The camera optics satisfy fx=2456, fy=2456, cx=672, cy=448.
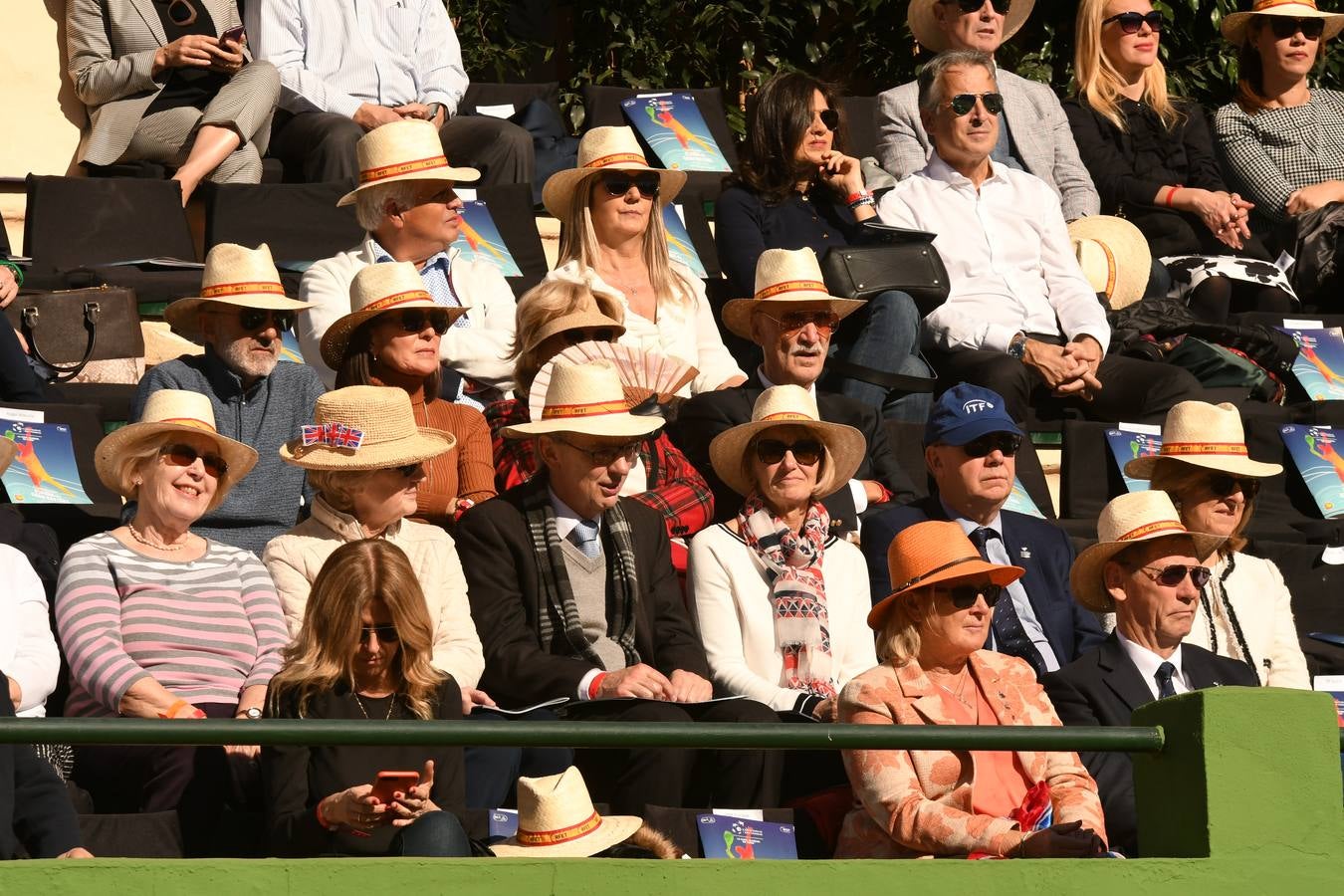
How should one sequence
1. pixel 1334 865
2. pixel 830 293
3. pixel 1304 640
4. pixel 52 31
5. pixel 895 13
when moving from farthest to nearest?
pixel 895 13, pixel 52 31, pixel 830 293, pixel 1304 640, pixel 1334 865

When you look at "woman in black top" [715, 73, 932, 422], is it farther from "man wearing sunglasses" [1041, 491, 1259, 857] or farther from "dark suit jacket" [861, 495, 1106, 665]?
"man wearing sunglasses" [1041, 491, 1259, 857]

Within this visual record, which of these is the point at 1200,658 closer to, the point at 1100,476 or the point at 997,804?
the point at 997,804

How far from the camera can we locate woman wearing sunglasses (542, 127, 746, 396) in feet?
24.8

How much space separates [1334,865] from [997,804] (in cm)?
83

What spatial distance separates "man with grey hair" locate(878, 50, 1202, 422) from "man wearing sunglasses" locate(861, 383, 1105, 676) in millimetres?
1176

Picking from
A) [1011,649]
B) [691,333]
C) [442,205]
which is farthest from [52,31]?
[1011,649]

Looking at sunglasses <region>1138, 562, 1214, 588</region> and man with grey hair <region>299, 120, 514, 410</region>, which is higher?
man with grey hair <region>299, 120, 514, 410</region>

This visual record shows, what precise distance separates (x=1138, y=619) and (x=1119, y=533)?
0.25 metres

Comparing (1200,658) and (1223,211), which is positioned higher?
(1223,211)

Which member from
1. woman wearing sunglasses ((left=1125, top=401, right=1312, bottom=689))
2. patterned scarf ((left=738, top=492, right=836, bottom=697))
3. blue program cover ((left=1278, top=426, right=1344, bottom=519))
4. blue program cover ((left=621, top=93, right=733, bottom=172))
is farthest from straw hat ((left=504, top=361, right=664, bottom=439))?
blue program cover ((left=621, top=93, right=733, bottom=172))

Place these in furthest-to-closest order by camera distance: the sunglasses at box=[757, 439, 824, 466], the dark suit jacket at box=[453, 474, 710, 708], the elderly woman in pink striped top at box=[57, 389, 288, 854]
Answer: the sunglasses at box=[757, 439, 824, 466] → the dark suit jacket at box=[453, 474, 710, 708] → the elderly woman in pink striped top at box=[57, 389, 288, 854]

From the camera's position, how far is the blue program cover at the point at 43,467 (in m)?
6.62

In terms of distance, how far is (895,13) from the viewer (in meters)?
11.4

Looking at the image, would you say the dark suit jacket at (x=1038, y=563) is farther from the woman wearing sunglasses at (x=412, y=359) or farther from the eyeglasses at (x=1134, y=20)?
the eyeglasses at (x=1134, y=20)
